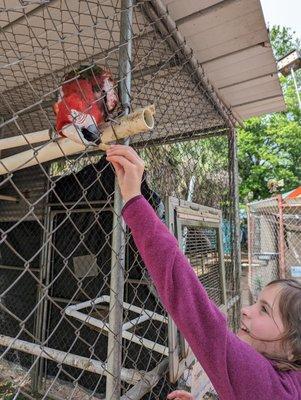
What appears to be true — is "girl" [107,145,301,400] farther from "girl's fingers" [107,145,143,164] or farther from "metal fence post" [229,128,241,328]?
"metal fence post" [229,128,241,328]

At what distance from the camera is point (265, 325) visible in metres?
1.09

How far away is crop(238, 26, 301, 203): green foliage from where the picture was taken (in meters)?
16.4

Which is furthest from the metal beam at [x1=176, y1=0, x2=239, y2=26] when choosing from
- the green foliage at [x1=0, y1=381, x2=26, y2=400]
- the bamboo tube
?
the green foliage at [x1=0, y1=381, x2=26, y2=400]

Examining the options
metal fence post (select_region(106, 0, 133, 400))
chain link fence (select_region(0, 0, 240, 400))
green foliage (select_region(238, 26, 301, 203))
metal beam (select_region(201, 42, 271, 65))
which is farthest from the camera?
green foliage (select_region(238, 26, 301, 203))

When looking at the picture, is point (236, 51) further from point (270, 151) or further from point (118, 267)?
point (270, 151)

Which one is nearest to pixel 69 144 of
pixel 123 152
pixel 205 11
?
pixel 123 152

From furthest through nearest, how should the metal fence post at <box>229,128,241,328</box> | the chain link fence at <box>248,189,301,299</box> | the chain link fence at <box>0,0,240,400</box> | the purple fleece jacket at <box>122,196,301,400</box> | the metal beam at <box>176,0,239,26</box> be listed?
the chain link fence at <box>248,189,301,299</box>
the metal fence post at <box>229,128,241,328</box>
the metal beam at <box>176,0,239,26</box>
the chain link fence at <box>0,0,240,400</box>
the purple fleece jacket at <box>122,196,301,400</box>

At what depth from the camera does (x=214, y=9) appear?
1.82 meters

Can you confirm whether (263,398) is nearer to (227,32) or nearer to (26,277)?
(227,32)

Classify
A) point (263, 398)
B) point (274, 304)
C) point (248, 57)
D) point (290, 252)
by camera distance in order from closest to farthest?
1. point (263, 398)
2. point (274, 304)
3. point (248, 57)
4. point (290, 252)

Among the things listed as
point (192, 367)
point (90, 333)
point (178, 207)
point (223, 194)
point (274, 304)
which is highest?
point (223, 194)

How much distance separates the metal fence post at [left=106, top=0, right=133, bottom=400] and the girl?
251 millimetres

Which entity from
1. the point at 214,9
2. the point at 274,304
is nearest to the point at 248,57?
the point at 214,9

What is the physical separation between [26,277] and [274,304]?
3714mm
